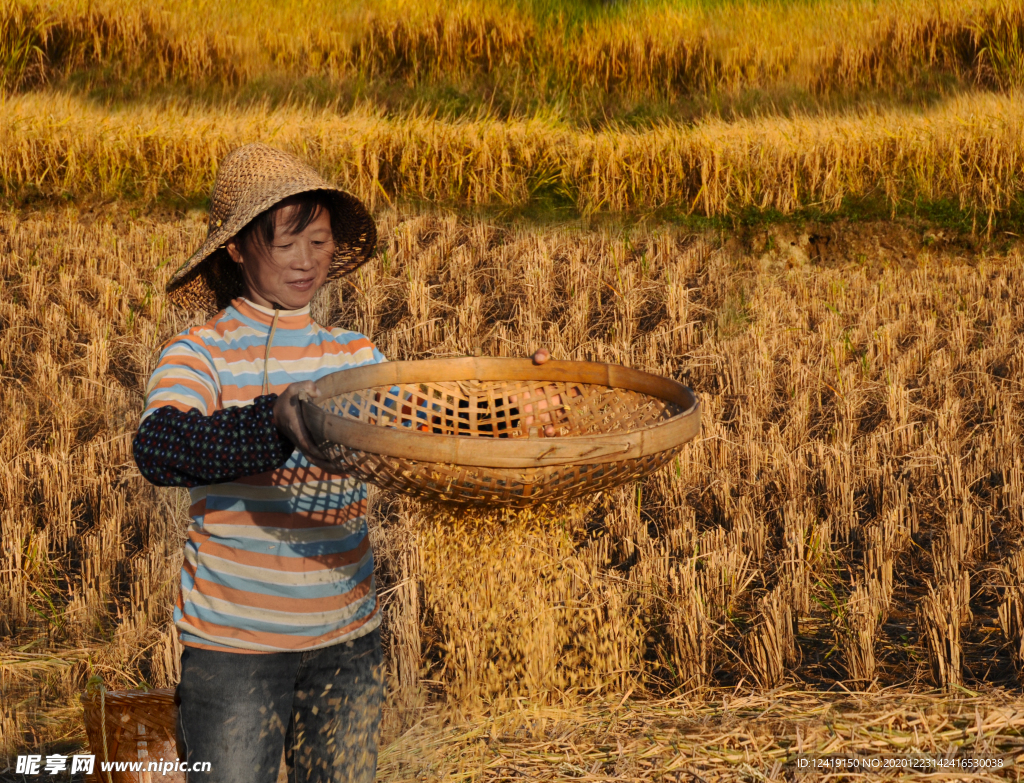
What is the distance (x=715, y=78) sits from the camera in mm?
9977

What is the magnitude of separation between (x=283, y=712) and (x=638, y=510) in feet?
6.03

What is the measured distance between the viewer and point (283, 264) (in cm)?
176

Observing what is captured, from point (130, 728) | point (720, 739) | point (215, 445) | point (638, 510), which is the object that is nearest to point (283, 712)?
point (215, 445)

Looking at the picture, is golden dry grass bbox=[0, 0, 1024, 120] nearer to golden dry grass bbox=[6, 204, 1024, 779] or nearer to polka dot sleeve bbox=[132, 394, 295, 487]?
golden dry grass bbox=[6, 204, 1024, 779]

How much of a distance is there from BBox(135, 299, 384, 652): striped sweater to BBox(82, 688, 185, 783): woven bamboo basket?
2.41 ft

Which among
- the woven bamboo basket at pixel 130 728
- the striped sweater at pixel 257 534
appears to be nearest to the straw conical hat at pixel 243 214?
the striped sweater at pixel 257 534

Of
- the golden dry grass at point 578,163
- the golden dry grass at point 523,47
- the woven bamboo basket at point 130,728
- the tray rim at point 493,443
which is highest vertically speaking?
the golden dry grass at point 523,47

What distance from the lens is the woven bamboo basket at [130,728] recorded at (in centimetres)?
221

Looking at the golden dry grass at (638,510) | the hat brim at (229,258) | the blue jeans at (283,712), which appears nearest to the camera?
the blue jeans at (283,712)

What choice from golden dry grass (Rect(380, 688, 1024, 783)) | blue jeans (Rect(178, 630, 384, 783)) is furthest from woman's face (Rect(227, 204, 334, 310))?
golden dry grass (Rect(380, 688, 1024, 783))

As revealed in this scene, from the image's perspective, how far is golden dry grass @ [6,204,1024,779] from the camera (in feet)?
8.30

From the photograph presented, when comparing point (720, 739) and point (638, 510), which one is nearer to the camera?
point (720, 739)

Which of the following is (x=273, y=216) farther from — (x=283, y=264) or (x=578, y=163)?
(x=578, y=163)

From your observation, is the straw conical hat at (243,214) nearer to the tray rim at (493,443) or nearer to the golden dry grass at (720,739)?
the tray rim at (493,443)
